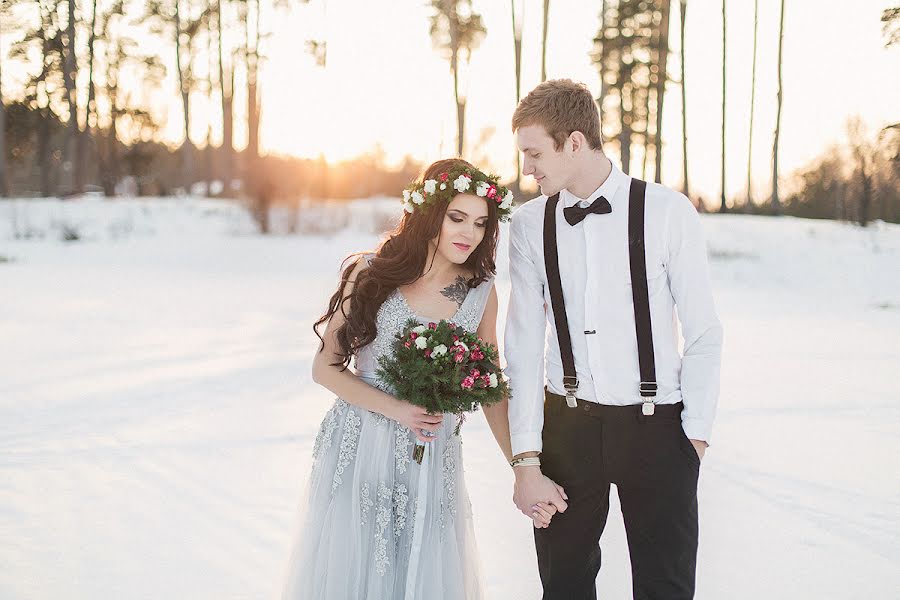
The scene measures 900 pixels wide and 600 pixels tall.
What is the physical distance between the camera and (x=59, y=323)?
12.7 metres

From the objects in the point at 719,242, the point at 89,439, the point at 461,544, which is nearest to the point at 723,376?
the point at 89,439

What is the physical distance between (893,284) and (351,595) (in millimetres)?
17204

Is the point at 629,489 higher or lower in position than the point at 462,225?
lower

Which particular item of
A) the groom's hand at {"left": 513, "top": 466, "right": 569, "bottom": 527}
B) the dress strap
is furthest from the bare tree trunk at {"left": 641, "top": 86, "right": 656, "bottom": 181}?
the groom's hand at {"left": 513, "top": 466, "right": 569, "bottom": 527}

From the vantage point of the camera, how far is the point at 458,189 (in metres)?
3.28

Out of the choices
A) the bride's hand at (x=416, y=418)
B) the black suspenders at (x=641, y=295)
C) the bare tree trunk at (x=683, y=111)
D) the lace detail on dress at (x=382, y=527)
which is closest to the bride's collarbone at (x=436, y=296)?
the bride's hand at (x=416, y=418)

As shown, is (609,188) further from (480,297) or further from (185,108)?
(185,108)

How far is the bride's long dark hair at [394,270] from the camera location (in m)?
3.35

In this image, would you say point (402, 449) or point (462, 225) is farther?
point (402, 449)

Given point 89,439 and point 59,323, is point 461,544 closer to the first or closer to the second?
point 89,439

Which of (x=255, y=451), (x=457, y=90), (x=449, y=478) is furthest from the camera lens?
(x=457, y=90)

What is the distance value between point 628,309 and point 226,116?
31674mm

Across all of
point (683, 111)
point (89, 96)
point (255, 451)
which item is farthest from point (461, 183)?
point (89, 96)

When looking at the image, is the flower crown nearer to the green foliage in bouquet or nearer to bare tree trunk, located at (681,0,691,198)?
the green foliage in bouquet
